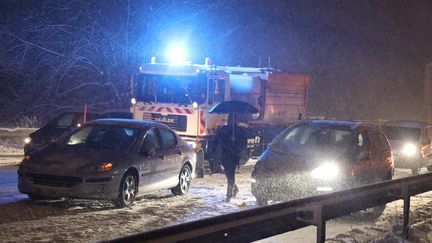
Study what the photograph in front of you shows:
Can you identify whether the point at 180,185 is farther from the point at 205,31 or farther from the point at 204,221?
the point at 205,31

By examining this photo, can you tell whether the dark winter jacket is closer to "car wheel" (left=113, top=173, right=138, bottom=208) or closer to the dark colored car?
the dark colored car

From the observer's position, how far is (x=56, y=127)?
16.6 metres

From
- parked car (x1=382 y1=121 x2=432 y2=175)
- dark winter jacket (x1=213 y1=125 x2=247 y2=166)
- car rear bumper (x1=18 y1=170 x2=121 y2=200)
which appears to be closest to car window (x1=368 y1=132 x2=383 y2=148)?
dark winter jacket (x1=213 y1=125 x2=247 y2=166)

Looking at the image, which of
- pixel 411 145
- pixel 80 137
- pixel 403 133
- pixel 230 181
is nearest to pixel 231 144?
pixel 230 181

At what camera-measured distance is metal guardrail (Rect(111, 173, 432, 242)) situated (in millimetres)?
4488

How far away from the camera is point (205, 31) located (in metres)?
31.5

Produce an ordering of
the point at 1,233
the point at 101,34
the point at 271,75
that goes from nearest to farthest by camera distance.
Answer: the point at 1,233
the point at 271,75
the point at 101,34

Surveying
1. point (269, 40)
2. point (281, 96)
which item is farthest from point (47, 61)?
point (269, 40)

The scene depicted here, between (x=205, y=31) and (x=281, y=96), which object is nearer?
(x=281, y=96)

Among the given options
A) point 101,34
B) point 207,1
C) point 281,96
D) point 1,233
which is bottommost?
point 1,233

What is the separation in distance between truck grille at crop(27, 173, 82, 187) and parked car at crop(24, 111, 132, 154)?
223 inches

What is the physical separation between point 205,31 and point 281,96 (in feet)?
39.8

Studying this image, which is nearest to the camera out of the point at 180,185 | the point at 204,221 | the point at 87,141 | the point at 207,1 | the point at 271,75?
the point at 204,221

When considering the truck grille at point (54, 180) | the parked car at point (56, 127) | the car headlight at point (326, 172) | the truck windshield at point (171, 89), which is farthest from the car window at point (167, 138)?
the parked car at point (56, 127)
